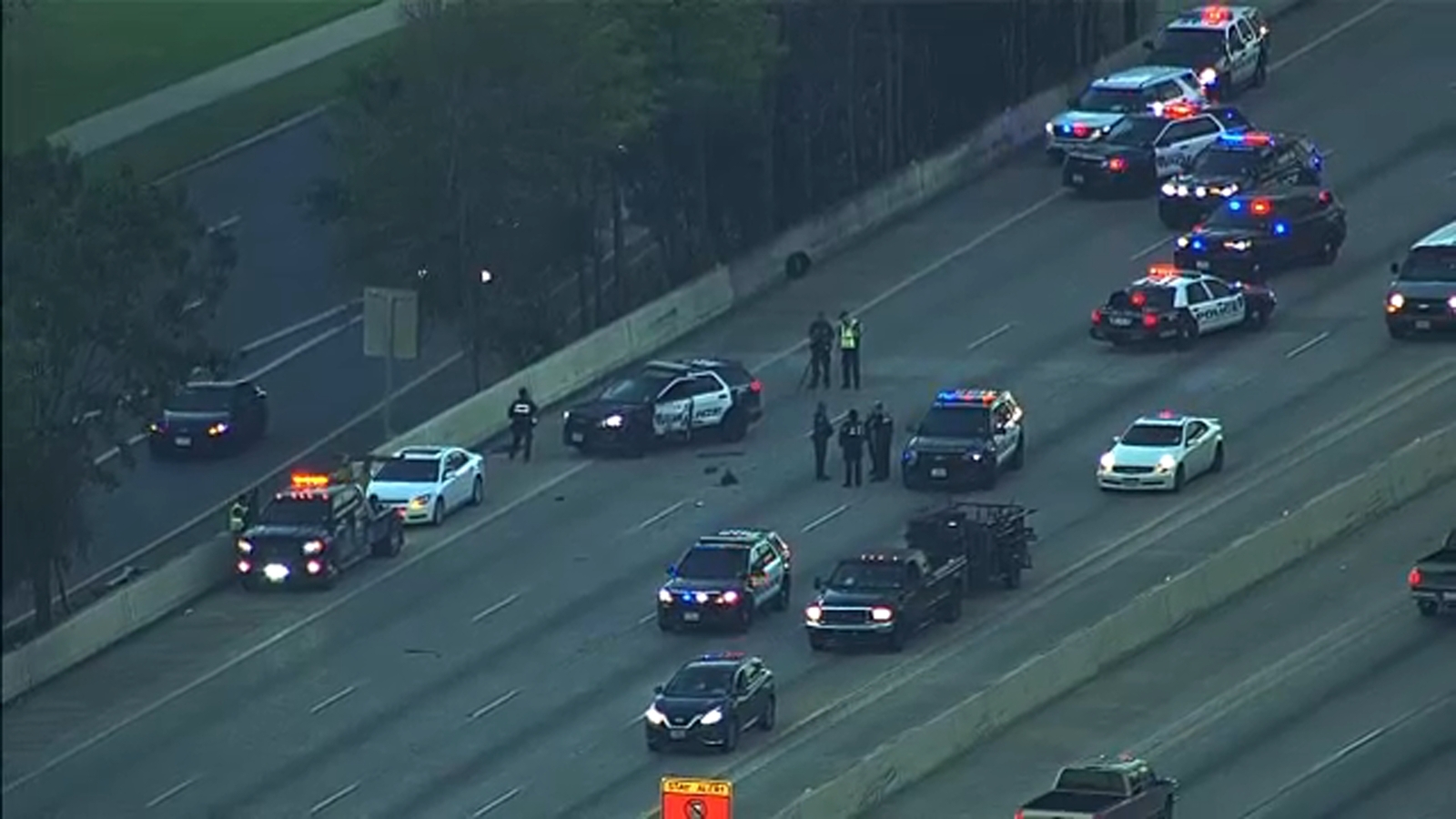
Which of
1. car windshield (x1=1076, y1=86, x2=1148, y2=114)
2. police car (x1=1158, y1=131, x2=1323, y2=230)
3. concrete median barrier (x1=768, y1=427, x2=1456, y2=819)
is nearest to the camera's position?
concrete median barrier (x1=768, y1=427, x2=1456, y2=819)

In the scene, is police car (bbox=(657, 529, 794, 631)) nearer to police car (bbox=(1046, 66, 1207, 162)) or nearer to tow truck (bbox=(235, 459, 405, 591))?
tow truck (bbox=(235, 459, 405, 591))

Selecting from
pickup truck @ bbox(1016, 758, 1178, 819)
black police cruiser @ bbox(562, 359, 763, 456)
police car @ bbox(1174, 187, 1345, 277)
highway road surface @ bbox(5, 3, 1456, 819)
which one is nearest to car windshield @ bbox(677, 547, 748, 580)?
highway road surface @ bbox(5, 3, 1456, 819)

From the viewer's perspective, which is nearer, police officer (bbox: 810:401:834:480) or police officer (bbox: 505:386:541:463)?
police officer (bbox: 810:401:834:480)

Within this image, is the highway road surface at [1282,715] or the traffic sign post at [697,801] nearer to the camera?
the traffic sign post at [697,801]

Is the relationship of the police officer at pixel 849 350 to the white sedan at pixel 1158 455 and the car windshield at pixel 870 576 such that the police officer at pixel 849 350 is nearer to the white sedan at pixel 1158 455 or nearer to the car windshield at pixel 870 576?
the white sedan at pixel 1158 455

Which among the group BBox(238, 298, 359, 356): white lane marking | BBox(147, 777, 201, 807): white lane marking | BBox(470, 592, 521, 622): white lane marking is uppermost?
BBox(147, 777, 201, 807): white lane marking

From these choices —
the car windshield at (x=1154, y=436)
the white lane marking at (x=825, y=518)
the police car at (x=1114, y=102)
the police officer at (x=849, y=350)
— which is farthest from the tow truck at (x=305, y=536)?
the police car at (x=1114, y=102)

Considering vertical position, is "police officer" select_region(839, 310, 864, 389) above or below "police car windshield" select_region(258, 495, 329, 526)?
below
